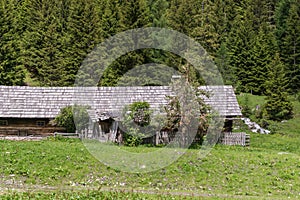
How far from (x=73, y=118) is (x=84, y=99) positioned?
3808 millimetres

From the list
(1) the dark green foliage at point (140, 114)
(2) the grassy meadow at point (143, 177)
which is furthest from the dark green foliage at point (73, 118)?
(2) the grassy meadow at point (143, 177)

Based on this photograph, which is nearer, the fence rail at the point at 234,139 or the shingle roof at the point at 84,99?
the fence rail at the point at 234,139

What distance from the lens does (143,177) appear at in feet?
67.9

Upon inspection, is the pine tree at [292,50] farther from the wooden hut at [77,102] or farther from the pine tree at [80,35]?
the pine tree at [80,35]

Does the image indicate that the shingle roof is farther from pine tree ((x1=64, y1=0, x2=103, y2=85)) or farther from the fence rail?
pine tree ((x1=64, y1=0, x2=103, y2=85))

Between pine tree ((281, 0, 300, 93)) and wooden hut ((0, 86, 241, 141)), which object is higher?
pine tree ((281, 0, 300, 93))

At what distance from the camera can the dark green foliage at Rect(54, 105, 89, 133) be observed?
107ft

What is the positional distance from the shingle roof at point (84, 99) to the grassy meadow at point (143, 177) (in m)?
9.42

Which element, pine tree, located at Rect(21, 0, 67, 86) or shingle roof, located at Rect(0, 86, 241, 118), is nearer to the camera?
shingle roof, located at Rect(0, 86, 241, 118)

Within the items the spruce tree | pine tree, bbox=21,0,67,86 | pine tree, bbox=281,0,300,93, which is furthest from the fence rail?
pine tree, bbox=281,0,300,93

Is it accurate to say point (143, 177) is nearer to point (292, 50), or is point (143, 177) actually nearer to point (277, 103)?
point (277, 103)

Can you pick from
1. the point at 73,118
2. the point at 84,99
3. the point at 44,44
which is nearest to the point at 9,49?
the point at 44,44

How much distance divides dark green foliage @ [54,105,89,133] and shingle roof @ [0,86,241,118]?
115 cm

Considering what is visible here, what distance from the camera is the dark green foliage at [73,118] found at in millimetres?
32500
